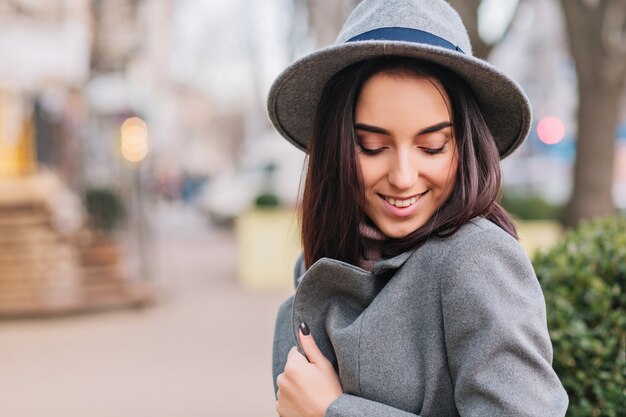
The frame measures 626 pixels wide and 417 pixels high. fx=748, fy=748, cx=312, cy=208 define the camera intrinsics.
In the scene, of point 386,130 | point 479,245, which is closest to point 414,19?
point 386,130

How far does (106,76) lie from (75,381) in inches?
467

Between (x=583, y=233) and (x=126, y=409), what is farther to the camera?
Answer: (x=126, y=409)

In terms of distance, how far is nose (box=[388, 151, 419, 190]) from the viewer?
147 cm

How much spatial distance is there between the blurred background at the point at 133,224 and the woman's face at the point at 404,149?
0.40 metres

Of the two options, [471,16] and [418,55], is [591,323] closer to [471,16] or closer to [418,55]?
[418,55]

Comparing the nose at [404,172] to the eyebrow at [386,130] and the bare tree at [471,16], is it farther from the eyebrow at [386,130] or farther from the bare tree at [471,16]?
the bare tree at [471,16]

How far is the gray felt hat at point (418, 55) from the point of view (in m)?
1.44

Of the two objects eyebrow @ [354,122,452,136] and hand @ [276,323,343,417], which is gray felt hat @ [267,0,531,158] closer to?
eyebrow @ [354,122,452,136]

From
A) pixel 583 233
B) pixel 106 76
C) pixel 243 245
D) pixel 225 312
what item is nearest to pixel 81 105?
pixel 106 76

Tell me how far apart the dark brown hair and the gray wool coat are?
5 cm

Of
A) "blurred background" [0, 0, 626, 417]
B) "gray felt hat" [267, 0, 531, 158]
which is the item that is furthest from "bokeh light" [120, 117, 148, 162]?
"gray felt hat" [267, 0, 531, 158]

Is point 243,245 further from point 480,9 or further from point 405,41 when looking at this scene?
point 405,41

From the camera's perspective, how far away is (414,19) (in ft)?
4.87

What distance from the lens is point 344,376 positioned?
1477mm
